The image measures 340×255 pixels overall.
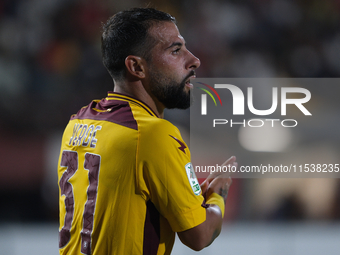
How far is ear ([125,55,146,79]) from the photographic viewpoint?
0.85 m

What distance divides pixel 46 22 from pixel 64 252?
2302mm

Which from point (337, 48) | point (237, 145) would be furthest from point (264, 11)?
point (237, 145)

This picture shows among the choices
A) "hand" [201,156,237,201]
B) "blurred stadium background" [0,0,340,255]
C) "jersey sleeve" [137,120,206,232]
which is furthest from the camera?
"blurred stadium background" [0,0,340,255]

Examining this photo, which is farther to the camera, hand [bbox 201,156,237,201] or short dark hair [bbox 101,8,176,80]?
hand [bbox 201,156,237,201]

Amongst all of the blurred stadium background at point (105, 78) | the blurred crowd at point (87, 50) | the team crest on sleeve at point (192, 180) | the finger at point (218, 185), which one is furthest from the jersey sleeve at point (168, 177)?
the blurred crowd at point (87, 50)

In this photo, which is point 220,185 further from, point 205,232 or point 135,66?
point 135,66

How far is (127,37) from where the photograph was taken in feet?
2.81

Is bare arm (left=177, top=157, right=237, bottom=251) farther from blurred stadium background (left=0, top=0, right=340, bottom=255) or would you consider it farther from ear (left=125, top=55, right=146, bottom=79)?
blurred stadium background (left=0, top=0, right=340, bottom=255)

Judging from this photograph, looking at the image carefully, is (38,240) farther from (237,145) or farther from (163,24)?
(163,24)

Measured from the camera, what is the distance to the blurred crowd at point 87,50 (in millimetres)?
2553

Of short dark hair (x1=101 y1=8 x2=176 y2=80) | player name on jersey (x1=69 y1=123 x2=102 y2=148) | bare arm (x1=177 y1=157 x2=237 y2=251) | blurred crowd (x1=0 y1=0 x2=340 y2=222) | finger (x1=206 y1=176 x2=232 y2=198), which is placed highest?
blurred crowd (x1=0 y1=0 x2=340 y2=222)

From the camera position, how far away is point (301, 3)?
262 centimetres

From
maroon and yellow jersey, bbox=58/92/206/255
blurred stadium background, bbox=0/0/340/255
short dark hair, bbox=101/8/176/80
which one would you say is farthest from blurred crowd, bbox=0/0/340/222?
maroon and yellow jersey, bbox=58/92/206/255

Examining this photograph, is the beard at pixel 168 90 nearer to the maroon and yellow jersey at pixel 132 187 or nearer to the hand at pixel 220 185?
the maroon and yellow jersey at pixel 132 187
